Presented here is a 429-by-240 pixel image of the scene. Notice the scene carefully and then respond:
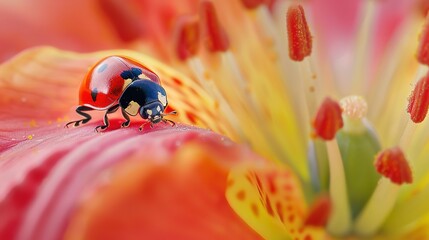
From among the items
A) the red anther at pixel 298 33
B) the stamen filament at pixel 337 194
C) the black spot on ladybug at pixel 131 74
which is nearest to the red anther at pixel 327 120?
the stamen filament at pixel 337 194

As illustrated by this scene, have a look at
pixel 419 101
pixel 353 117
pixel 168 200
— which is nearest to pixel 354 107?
pixel 353 117

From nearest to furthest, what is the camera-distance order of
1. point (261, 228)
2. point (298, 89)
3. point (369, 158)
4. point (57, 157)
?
point (57, 157), point (261, 228), point (369, 158), point (298, 89)

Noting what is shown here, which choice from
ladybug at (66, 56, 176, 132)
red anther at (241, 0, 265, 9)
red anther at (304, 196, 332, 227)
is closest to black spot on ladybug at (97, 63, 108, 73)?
ladybug at (66, 56, 176, 132)

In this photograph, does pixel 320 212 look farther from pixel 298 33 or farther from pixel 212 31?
pixel 212 31

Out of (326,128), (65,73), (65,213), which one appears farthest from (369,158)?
(65,213)

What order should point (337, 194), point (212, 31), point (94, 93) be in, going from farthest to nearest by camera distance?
1. point (212, 31)
2. point (337, 194)
3. point (94, 93)

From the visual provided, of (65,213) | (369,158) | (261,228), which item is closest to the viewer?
(65,213)

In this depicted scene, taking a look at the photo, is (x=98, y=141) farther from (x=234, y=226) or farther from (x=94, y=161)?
(x=234, y=226)
